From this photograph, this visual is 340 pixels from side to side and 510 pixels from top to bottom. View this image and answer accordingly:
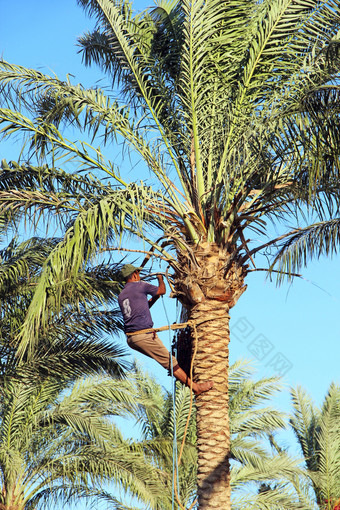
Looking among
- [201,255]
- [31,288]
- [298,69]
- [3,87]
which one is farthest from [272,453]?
[3,87]

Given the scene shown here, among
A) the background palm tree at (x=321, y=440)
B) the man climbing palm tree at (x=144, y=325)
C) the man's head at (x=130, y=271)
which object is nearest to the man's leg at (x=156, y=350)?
the man climbing palm tree at (x=144, y=325)

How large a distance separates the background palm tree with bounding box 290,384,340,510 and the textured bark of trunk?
6.87m

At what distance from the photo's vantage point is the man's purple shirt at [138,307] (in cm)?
845

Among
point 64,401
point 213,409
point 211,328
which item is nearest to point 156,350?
point 211,328

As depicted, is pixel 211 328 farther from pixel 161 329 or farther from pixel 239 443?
pixel 239 443

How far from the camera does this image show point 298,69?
9031 millimetres

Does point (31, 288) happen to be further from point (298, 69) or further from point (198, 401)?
point (298, 69)

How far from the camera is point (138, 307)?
844 centimetres

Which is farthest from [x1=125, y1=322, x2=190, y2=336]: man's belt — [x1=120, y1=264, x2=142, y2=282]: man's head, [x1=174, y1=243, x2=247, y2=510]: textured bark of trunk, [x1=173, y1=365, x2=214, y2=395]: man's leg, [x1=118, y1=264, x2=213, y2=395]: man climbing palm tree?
[x1=120, y1=264, x2=142, y2=282]: man's head

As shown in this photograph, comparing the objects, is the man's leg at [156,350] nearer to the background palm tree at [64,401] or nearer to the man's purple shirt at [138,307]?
the man's purple shirt at [138,307]

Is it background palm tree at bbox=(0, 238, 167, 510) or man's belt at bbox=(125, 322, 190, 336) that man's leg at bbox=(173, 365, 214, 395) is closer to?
man's belt at bbox=(125, 322, 190, 336)

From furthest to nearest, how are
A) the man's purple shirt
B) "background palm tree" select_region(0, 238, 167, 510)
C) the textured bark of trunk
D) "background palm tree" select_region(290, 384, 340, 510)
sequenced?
"background palm tree" select_region(290, 384, 340, 510), "background palm tree" select_region(0, 238, 167, 510), the man's purple shirt, the textured bark of trunk

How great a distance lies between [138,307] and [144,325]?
0.24 metres

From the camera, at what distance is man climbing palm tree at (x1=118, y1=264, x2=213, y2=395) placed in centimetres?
837
